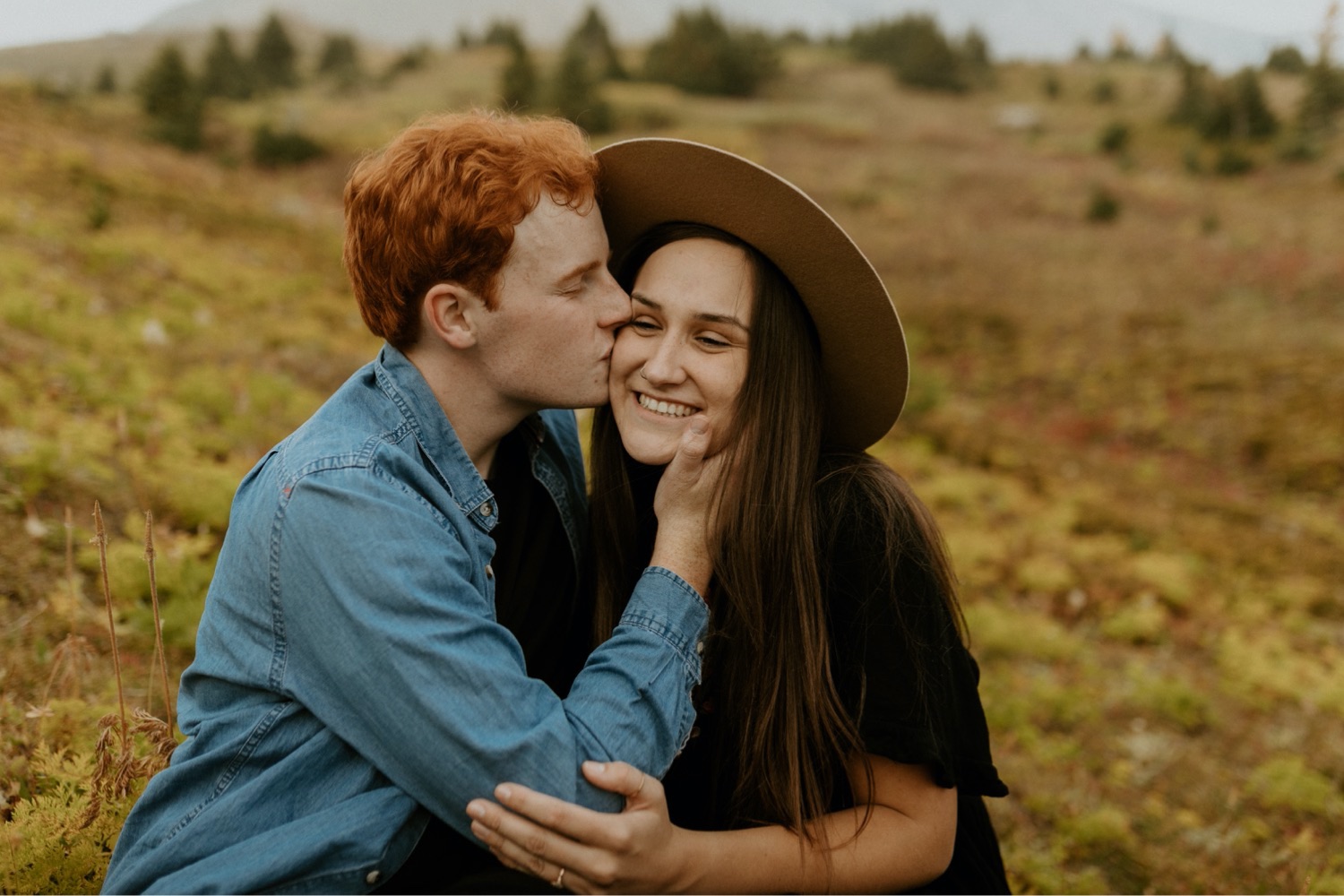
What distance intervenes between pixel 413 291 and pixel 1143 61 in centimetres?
4927

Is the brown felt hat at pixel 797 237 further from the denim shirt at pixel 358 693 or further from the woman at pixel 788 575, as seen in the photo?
the denim shirt at pixel 358 693

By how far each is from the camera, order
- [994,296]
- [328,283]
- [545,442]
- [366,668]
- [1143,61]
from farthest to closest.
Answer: [1143,61] < [994,296] < [328,283] < [545,442] < [366,668]

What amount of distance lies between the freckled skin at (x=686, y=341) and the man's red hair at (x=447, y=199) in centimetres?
31

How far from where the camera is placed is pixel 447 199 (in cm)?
220

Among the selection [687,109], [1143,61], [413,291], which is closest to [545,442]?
[413,291]

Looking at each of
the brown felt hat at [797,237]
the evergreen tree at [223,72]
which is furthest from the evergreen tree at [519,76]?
the brown felt hat at [797,237]

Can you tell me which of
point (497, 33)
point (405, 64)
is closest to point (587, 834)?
point (405, 64)

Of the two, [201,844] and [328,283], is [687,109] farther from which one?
[201,844]

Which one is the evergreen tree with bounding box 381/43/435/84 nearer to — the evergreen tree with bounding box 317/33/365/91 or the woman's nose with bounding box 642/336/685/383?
the evergreen tree with bounding box 317/33/365/91

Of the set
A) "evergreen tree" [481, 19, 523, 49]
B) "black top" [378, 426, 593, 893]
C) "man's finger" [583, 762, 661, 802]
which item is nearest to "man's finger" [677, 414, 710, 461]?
"black top" [378, 426, 593, 893]

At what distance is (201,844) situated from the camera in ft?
6.28

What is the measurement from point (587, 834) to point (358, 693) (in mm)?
512

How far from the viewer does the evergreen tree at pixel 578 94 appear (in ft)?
85.8

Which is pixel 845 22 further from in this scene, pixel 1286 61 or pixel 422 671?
pixel 422 671
